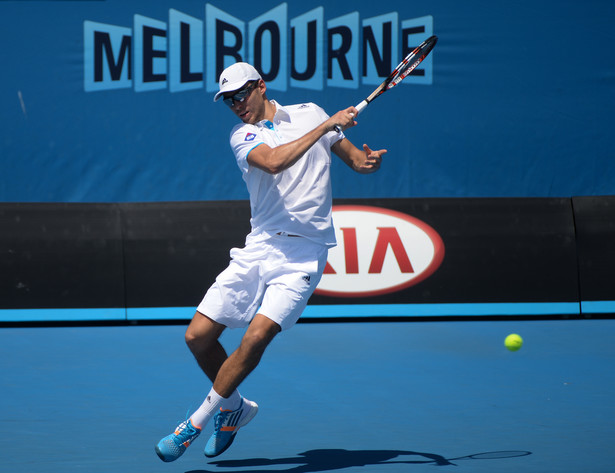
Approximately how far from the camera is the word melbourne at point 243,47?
10.7m

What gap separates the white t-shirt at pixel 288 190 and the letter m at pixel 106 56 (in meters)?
6.02

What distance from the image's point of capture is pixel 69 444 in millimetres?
5066

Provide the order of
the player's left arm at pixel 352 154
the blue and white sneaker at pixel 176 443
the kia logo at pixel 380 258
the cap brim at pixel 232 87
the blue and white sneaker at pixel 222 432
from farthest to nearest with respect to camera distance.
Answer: the kia logo at pixel 380 258 < the player's left arm at pixel 352 154 < the cap brim at pixel 232 87 < the blue and white sneaker at pixel 222 432 < the blue and white sneaker at pixel 176 443

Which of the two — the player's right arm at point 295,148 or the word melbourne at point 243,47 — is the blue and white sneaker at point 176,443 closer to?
the player's right arm at point 295,148

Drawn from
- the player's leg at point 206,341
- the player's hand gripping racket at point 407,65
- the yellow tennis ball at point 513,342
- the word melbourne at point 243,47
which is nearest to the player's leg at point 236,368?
→ the player's leg at point 206,341

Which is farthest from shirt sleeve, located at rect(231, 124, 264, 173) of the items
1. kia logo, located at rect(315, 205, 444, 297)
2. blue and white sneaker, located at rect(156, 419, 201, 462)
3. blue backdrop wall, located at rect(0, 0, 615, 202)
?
blue backdrop wall, located at rect(0, 0, 615, 202)

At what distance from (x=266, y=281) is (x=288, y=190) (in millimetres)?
477

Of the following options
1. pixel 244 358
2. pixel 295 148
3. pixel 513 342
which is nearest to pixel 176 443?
pixel 244 358

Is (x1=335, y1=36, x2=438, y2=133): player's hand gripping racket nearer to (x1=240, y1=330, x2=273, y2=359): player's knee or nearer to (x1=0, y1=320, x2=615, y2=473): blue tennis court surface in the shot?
(x1=240, y1=330, x2=273, y2=359): player's knee

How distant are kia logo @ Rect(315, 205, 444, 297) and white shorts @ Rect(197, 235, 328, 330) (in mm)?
5001

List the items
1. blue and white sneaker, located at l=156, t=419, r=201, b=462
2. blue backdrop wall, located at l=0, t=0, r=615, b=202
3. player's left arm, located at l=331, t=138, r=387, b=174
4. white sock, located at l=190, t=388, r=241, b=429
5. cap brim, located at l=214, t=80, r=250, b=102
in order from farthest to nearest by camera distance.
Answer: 1. blue backdrop wall, located at l=0, t=0, r=615, b=202
2. player's left arm, located at l=331, t=138, r=387, b=174
3. cap brim, located at l=214, t=80, r=250, b=102
4. white sock, located at l=190, t=388, r=241, b=429
5. blue and white sneaker, located at l=156, t=419, r=201, b=462

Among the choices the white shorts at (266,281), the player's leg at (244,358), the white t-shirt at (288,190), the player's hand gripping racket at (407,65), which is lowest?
the player's leg at (244,358)

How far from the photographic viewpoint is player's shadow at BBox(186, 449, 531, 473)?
15.3 ft

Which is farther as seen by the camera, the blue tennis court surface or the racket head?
the racket head
